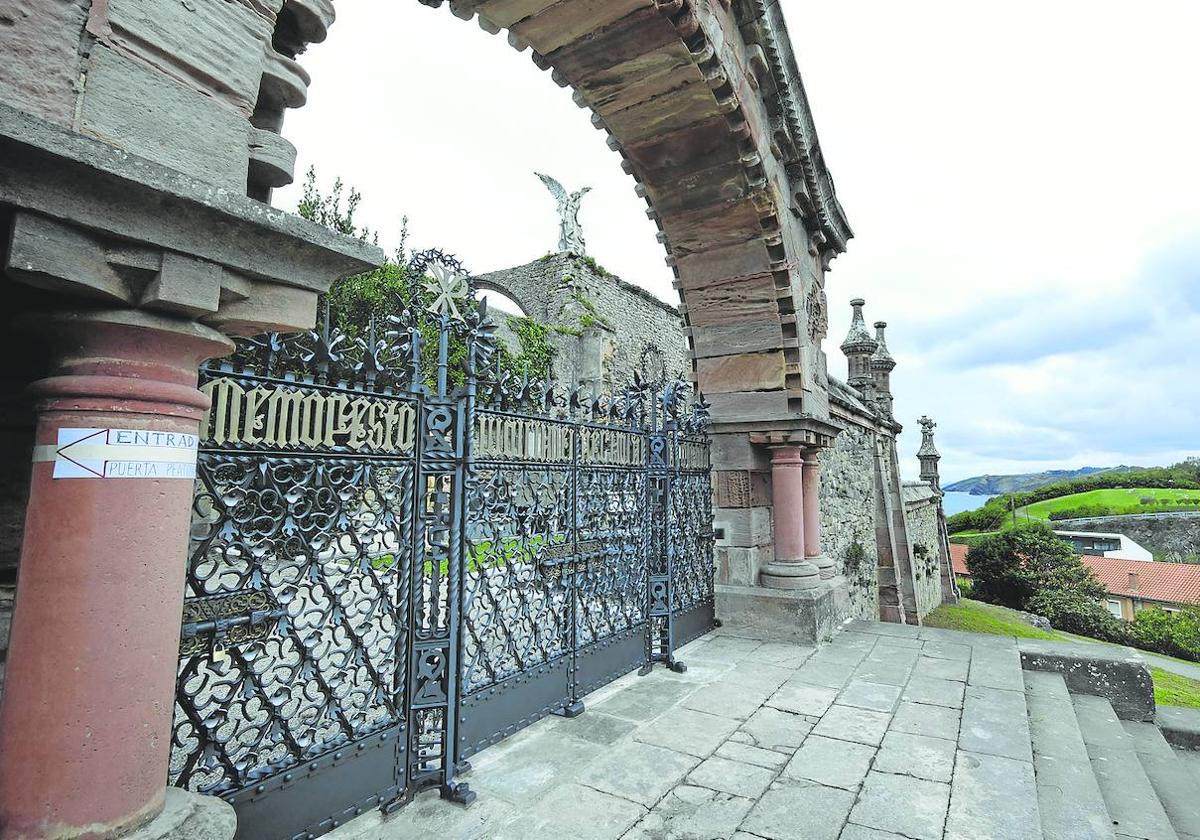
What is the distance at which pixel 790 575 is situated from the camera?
5.66 meters

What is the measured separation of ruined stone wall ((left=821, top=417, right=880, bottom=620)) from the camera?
8555 mm

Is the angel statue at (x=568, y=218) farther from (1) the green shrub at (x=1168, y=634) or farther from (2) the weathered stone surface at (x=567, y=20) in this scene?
(1) the green shrub at (x=1168, y=634)

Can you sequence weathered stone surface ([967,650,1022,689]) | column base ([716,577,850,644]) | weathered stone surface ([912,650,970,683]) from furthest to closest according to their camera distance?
column base ([716,577,850,644]) < weathered stone surface ([912,650,970,683]) < weathered stone surface ([967,650,1022,689])

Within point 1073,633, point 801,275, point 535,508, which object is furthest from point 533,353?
point 1073,633

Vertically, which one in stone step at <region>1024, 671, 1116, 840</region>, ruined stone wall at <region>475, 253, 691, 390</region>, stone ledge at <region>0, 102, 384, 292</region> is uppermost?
ruined stone wall at <region>475, 253, 691, 390</region>

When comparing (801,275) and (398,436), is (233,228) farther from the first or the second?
(801,275)

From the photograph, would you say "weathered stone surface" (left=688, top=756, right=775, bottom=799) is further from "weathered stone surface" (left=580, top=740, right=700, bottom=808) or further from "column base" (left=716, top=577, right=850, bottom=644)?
"column base" (left=716, top=577, right=850, bottom=644)

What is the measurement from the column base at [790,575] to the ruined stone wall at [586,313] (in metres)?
9.20

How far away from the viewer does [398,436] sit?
106 inches

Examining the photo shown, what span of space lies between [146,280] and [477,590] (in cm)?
214

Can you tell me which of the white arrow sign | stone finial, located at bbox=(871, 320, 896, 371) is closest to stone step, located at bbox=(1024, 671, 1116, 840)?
the white arrow sign

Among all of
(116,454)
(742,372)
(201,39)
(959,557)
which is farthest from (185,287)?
(959,557)

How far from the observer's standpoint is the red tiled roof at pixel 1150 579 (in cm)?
2430

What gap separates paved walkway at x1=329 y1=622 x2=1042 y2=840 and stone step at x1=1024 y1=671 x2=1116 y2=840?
107mm
